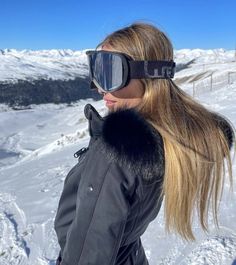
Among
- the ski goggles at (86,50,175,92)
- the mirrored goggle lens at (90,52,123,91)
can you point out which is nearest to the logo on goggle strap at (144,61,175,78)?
the ski goggles at (86,50,175,92)

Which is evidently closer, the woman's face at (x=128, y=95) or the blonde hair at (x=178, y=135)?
the blonde hair at (x=178, y=135)

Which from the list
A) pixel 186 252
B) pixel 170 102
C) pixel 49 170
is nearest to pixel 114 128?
pixel 170 102

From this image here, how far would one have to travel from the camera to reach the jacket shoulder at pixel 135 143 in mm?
1714

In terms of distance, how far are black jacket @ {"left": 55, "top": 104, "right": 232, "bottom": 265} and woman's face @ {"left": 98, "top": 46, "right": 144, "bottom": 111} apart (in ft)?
0.53

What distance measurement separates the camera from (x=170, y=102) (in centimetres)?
195

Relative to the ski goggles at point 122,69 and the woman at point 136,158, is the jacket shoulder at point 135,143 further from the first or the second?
the ski goggles at point 122,69

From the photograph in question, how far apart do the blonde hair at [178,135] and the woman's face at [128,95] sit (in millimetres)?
34

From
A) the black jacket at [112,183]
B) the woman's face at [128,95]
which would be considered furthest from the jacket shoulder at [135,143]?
the woman's face at [128,95]

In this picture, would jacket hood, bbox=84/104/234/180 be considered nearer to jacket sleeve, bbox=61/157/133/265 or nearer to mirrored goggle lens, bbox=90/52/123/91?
jacket sleeve, bbox=61/157/133/265

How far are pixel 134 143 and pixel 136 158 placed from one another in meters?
0.07

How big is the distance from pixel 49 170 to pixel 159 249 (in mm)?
7755

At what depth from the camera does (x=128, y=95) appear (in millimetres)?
1990

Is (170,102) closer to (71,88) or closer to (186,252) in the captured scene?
(186,252)

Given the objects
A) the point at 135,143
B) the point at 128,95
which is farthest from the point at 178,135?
the point at 128,95
